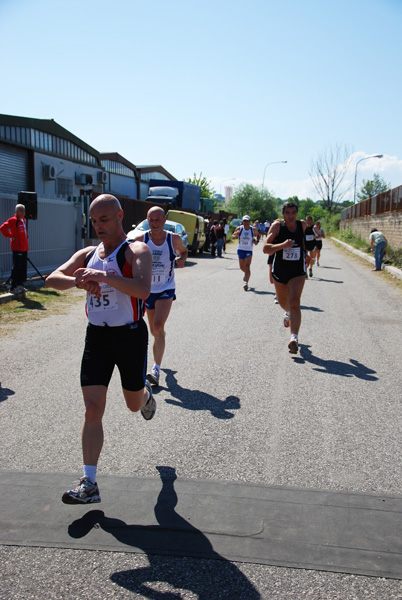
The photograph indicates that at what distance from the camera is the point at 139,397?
388cm

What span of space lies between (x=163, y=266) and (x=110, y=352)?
2725 millimetres

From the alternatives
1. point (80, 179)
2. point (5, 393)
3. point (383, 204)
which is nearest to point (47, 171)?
point (80, 179)

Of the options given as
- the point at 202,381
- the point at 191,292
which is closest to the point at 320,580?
the point at 202,381

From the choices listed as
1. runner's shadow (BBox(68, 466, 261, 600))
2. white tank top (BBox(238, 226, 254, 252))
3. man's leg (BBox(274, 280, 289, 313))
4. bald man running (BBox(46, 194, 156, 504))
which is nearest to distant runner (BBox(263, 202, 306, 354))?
man's leg (BBox(274, 280, 289, 313))

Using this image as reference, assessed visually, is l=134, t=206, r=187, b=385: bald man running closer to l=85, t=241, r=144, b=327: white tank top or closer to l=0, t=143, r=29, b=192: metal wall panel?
l=85, t=241, r=144, b=327: white tank top

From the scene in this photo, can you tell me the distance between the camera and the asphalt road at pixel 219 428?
273 cm

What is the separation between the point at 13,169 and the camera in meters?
24.1

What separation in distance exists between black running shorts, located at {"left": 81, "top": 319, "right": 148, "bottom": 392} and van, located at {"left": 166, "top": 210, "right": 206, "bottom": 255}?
2323 cm

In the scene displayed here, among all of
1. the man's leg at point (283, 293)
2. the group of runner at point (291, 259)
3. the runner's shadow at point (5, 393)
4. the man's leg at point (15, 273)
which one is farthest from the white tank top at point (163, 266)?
the man's leg at point (15, 273)

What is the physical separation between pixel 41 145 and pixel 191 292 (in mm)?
17886

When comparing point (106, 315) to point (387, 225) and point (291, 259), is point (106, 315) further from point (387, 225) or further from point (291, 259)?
point (387, 225)

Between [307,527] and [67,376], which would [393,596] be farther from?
[67,376]

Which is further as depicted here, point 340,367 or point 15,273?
point 15,273

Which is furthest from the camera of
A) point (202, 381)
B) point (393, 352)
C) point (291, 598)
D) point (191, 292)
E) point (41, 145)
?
point (41, 145)
